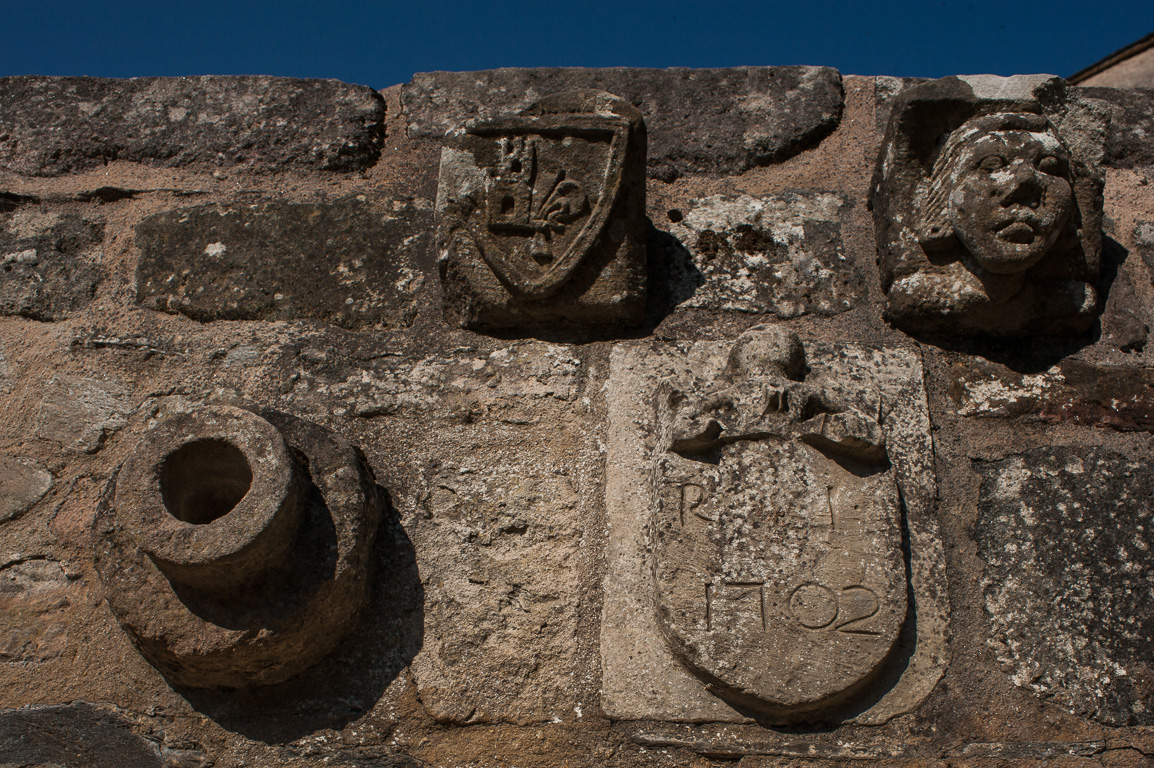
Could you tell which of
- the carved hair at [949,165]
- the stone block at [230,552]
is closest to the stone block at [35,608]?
the stone block at [230,552]

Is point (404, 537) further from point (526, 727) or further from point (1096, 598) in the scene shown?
point (1096, 598)

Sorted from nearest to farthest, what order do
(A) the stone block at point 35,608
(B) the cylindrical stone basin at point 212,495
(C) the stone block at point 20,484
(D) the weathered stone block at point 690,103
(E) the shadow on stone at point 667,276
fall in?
(B) the cylindrical stone basin at point 212,495
(A) the stone block at point 35,608
(C) the stone block at point 20,484
(E) the shadow on stone at point 667,276
(D) the weathered stone block at point 690,103

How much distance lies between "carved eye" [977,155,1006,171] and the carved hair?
Result: 0.07m

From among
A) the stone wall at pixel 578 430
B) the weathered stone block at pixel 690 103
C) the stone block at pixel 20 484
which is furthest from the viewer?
the weathered stone block at pixel 690 103

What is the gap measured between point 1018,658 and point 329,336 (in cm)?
147

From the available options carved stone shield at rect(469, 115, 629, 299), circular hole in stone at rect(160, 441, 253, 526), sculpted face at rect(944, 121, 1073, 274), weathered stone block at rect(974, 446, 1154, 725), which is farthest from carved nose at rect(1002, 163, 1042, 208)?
circular hole in stone at rect(160, 441, 253, 526)

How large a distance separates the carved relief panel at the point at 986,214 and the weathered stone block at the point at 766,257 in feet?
0.39

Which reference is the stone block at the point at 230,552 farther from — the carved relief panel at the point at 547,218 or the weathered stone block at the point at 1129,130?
the weathered stone block at the point at 1129,130

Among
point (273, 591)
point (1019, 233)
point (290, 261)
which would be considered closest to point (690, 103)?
point (1019, 233)

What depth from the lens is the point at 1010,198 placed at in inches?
69.4

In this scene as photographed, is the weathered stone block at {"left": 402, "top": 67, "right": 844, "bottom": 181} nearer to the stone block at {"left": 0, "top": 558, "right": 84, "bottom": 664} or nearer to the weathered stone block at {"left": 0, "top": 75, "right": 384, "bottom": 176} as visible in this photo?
the weathered stone block at {"left": 0, "top": 75, "right": 384, "bottom": 176}

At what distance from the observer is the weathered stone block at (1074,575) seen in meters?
1.58

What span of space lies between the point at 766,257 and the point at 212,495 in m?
1.24

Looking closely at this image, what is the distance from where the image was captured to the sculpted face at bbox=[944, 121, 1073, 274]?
1752 millimetres
